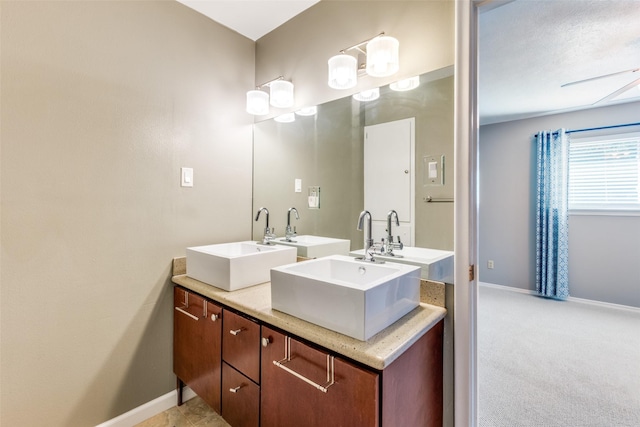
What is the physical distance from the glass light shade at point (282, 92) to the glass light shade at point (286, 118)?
80mm

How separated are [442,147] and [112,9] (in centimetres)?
178

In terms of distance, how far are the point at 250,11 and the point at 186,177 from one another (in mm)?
1100

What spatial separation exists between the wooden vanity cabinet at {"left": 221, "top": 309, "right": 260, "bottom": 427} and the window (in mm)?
4240

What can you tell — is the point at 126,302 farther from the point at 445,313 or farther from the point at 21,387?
the point at 445,313

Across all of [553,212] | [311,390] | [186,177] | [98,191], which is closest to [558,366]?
[553,212]

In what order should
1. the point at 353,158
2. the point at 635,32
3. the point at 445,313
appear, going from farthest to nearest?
the point at 635,32 → the point at 353,158 → the point at 445,313

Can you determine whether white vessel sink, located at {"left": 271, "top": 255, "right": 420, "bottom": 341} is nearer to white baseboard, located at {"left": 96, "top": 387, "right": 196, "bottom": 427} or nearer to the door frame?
the door frame

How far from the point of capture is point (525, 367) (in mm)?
2152

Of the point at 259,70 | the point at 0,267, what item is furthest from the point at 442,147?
the point at 0,267

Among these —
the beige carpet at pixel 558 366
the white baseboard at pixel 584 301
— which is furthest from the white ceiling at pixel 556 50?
the white baseboard at pixel 584 301

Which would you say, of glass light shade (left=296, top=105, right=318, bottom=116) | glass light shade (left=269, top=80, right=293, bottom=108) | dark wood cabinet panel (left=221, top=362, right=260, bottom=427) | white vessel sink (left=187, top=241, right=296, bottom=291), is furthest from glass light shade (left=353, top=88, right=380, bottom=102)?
dark wood cabinet panel (left=221, top=362, right=260, bottom=427)

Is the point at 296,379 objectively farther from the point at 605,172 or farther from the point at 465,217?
the point at 605,172

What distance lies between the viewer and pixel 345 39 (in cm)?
155

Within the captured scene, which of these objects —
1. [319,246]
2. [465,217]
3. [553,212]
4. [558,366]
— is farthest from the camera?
[553,212]
